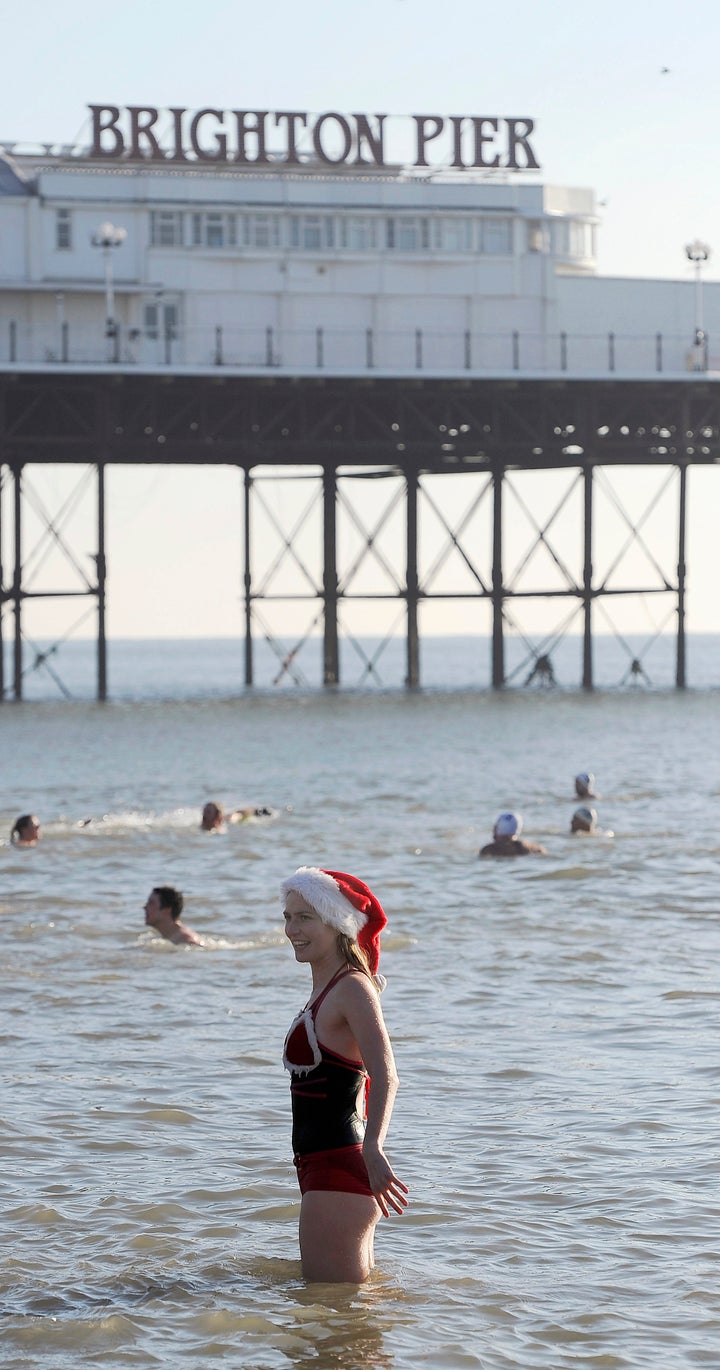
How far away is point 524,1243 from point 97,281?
41411 millimetres

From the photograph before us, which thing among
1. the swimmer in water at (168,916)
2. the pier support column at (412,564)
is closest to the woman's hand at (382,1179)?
the swimmer in water at (168,916)

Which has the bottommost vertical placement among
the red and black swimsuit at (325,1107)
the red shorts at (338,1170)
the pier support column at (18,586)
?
the red shorts at (338,1170)

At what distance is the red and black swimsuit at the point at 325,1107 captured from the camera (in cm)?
673

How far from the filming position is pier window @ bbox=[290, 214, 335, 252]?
4878cm

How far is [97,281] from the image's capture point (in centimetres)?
4741

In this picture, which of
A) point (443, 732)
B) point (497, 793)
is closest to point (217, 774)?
point (497, 793)

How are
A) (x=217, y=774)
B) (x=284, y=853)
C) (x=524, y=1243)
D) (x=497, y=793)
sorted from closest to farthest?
(x=524, y=1243), (x=284, y=853), (x=497, y=793), (x=217, y=774)

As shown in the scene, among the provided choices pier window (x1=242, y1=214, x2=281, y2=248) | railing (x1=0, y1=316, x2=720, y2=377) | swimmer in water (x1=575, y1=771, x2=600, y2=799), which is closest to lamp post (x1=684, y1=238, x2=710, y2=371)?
railing (x1=0, y1=316, x2=720, y2=377)

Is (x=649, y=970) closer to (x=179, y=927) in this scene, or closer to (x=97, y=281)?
(x=179, y=927)

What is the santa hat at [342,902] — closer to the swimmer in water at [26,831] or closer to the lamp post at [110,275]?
the swimmer in water at [26,831]

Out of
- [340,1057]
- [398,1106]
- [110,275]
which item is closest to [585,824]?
[398,1106]

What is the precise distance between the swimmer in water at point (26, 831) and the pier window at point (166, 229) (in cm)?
2858

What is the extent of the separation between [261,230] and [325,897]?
4355 cm

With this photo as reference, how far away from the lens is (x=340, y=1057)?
6.71 meters
